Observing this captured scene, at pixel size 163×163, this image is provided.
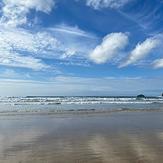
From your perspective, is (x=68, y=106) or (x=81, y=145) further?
(x=68, y=106)

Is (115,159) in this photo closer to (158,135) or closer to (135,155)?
(135,155)

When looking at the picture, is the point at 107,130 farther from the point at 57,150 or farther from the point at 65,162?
the point at 65,162

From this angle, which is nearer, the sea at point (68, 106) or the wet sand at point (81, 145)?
the wet sand at point (81, 145)

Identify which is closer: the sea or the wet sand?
the wet sand

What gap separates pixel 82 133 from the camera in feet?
42.8

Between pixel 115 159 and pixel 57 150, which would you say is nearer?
pixel 115 159

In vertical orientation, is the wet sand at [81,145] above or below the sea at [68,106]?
below

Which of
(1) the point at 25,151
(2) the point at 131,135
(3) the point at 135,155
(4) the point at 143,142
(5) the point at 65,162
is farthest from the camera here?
(2) the point at 131,135

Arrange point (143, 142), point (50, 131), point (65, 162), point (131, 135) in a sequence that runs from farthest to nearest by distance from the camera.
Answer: point (50, 131), point (131, 135), point (143, 142), point (65, 162)

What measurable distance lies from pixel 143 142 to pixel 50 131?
179 inches

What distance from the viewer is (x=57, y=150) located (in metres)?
9.45

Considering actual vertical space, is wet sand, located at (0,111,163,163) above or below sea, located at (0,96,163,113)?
below

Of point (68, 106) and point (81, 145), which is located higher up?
point (68, 106)

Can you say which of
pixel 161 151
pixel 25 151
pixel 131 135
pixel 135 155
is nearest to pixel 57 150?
pixel 25 151
